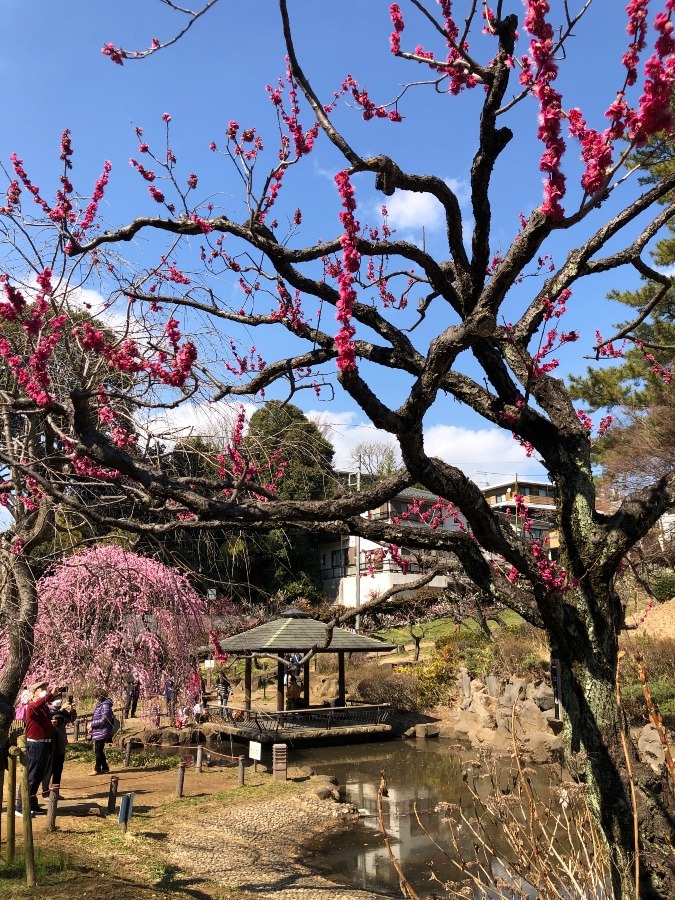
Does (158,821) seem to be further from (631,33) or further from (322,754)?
(631,33)

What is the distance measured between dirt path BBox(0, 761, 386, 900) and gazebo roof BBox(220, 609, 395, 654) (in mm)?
5223

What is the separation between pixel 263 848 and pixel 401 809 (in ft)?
11.2

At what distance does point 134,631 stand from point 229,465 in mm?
9794

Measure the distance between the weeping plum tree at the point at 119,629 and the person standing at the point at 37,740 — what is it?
11.7 feet

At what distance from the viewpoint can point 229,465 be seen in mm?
6156

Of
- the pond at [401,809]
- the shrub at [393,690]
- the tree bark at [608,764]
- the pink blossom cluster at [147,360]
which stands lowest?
the pond at [401,809]

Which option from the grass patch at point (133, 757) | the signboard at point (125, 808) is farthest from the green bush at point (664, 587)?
the signboard at point (125, 808)

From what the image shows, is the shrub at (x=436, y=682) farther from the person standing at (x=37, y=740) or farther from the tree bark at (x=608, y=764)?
the tree bark at (x=608, y=764)

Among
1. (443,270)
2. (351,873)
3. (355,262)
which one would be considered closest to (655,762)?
(351,873)

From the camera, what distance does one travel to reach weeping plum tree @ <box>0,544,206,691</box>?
13.4 metres

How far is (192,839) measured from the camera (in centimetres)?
872

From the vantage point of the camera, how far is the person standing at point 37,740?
885 cm

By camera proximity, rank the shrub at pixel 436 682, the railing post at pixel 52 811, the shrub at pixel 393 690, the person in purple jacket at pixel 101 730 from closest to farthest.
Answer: the railing post at pixel 52 811, the person in purple jacket at pixel 101 730, the shrub at pixel 436 682, the shrub at pixel 393 690

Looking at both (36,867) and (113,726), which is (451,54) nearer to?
(36,867)
